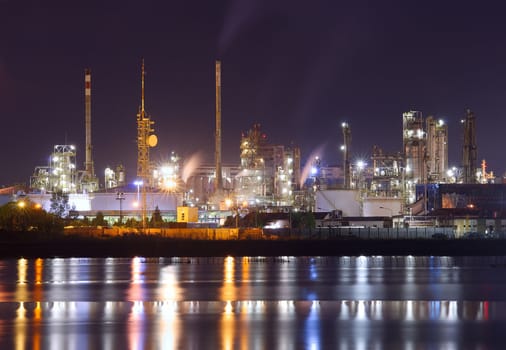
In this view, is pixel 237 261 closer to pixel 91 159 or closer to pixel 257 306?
pixel 257 306

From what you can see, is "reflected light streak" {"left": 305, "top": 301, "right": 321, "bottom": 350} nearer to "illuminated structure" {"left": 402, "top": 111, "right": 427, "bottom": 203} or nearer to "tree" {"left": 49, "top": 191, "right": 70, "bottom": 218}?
"illuminated structure" {"left": 402, "top": 111, "right": 427, "bottom": 203}

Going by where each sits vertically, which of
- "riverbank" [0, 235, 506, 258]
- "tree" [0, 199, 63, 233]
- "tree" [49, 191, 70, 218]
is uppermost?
"tree" [49, 191, 70, 218]

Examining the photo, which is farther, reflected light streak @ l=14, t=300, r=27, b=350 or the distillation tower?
the distillation tower

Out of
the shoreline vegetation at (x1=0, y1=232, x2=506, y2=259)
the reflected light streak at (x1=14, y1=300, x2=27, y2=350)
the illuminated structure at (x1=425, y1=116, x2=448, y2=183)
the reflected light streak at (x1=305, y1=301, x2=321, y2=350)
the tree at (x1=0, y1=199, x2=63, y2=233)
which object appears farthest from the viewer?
the illuminated structure at (x1=425, y1=116, x2=448, y2=183)

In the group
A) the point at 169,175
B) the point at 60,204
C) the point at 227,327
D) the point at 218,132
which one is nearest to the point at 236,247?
the point at 60,204

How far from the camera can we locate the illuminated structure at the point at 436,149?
8619 centimetres

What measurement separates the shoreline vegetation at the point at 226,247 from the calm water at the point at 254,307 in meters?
12.9

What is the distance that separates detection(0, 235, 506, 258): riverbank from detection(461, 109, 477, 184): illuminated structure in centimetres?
1769

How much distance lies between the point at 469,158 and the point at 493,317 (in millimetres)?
55384

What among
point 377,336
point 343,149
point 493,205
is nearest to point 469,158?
point 493,205

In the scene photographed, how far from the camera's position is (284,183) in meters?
96.5

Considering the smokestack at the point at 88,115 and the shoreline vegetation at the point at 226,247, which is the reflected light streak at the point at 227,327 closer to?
the shoreline vegetation at the point at 226,247

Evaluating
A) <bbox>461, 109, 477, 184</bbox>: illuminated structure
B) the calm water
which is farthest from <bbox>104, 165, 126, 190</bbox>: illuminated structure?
the calm water

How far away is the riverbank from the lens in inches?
2482
